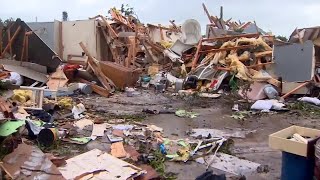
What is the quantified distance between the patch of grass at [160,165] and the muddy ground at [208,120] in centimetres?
8

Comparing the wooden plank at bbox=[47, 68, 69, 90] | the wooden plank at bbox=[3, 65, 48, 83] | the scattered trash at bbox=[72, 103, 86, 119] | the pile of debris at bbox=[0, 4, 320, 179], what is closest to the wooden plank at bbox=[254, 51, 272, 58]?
the pile of debris at bbox=[0, 4, 320, 179]

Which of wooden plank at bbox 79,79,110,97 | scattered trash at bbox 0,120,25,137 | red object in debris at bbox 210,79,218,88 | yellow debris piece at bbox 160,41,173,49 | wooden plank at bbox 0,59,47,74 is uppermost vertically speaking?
yellow debris piece at bbox 160,41,173,49

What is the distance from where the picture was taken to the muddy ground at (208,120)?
555cm

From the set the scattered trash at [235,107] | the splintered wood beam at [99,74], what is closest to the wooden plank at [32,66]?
the splintered wood beam at [99,74]

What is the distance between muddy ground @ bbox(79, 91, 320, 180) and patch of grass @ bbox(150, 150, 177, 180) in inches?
3.3

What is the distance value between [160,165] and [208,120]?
11.2 feet

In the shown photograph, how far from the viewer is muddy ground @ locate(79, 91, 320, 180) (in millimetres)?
5547

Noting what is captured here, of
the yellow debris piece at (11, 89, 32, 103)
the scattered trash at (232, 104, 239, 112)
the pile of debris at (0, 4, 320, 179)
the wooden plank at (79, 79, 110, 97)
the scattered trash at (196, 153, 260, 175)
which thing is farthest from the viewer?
the wooden plank at (79, 79, 110, 97)

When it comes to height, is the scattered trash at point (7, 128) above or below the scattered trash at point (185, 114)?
above

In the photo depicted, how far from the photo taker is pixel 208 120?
855 cm

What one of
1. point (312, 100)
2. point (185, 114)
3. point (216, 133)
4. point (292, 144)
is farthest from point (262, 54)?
point (292, 144)

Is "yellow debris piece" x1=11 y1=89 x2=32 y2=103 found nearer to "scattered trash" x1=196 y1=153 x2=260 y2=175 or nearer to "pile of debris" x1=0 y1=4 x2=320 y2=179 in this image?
"pile of debris" x1=0 y1=4 x2=320 y2=179

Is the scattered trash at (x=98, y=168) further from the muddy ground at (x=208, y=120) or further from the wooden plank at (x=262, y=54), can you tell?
the wooden plank at (x=262, y=54)

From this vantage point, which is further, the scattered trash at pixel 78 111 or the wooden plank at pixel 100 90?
the wooden plank at pixel 100 90
